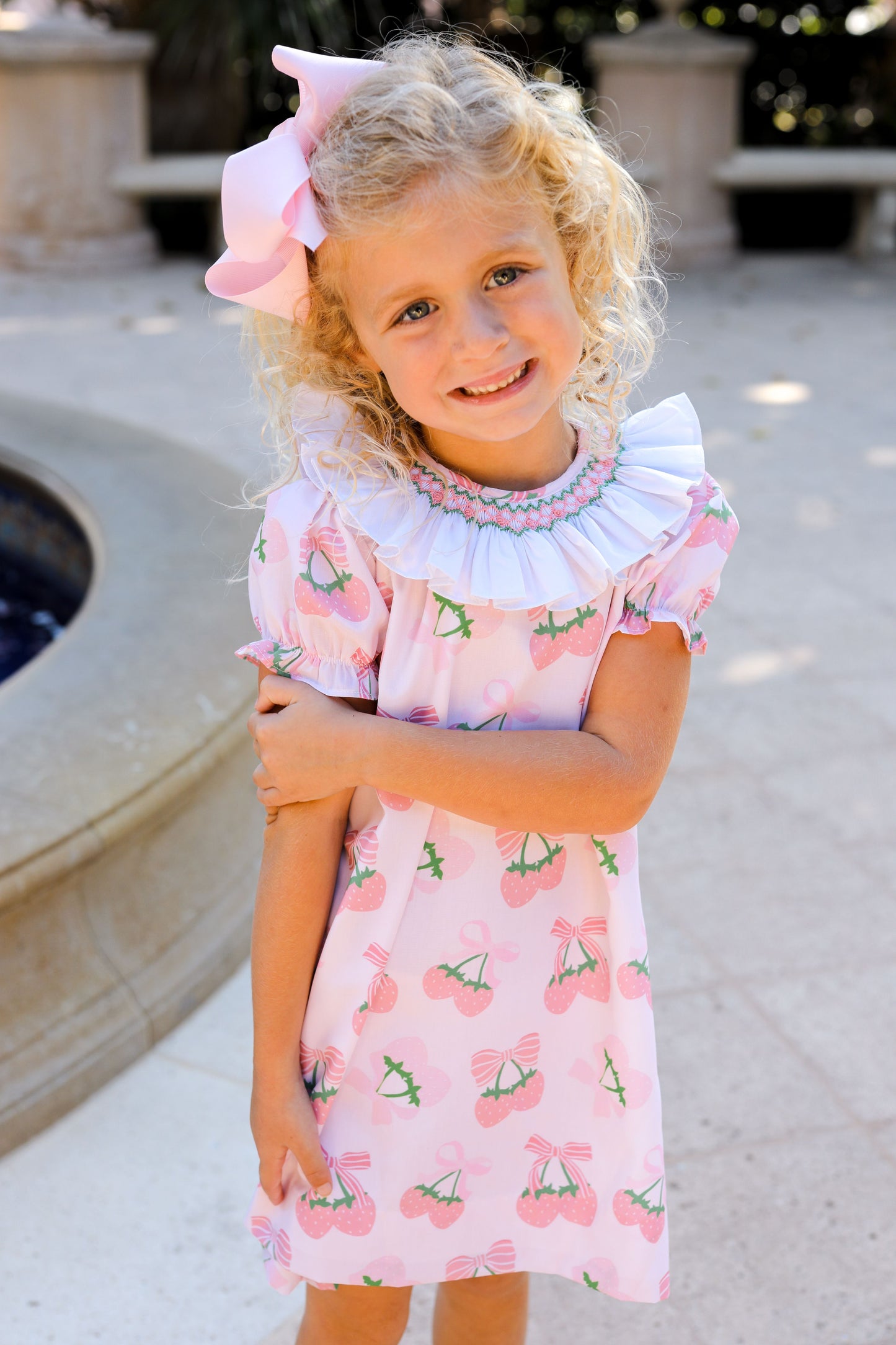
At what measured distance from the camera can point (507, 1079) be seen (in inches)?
54.2

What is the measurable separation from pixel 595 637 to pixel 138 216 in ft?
26.7

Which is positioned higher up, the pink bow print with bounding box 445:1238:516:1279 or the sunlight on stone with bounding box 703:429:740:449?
the pink bow print with bounding box 445:1238:516:1279

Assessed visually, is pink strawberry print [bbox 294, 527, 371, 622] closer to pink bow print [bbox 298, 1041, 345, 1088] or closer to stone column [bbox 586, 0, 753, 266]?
pink bow print [bbox 298, 1041, 345, 1088]

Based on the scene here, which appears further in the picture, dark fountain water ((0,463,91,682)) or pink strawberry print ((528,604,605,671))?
dark fountain water ((0,463,91,682))

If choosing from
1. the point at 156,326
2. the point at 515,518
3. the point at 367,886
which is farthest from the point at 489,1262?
the point at 156,326

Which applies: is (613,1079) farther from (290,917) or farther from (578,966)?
(290,917)

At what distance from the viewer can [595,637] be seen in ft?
4.26

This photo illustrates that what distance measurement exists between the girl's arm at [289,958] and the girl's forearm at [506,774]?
7cm

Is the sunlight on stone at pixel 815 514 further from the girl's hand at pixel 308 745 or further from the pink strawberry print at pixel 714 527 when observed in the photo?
the girl's hand at pixel 308 745

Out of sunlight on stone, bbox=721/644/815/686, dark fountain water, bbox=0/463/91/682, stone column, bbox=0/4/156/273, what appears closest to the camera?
dark fountain water, bbox=0/463/91/682

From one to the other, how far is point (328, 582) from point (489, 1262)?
0.71m

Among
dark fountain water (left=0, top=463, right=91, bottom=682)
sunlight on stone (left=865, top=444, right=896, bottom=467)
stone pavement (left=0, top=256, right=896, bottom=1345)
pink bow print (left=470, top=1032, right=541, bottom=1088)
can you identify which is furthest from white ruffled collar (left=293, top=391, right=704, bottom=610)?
sunlight on stone (left=865, top=444, right=896, bottom=467)

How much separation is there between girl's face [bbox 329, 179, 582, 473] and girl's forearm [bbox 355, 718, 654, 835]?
0.90 ft

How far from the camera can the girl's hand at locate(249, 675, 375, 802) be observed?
A: 4.03 ft
